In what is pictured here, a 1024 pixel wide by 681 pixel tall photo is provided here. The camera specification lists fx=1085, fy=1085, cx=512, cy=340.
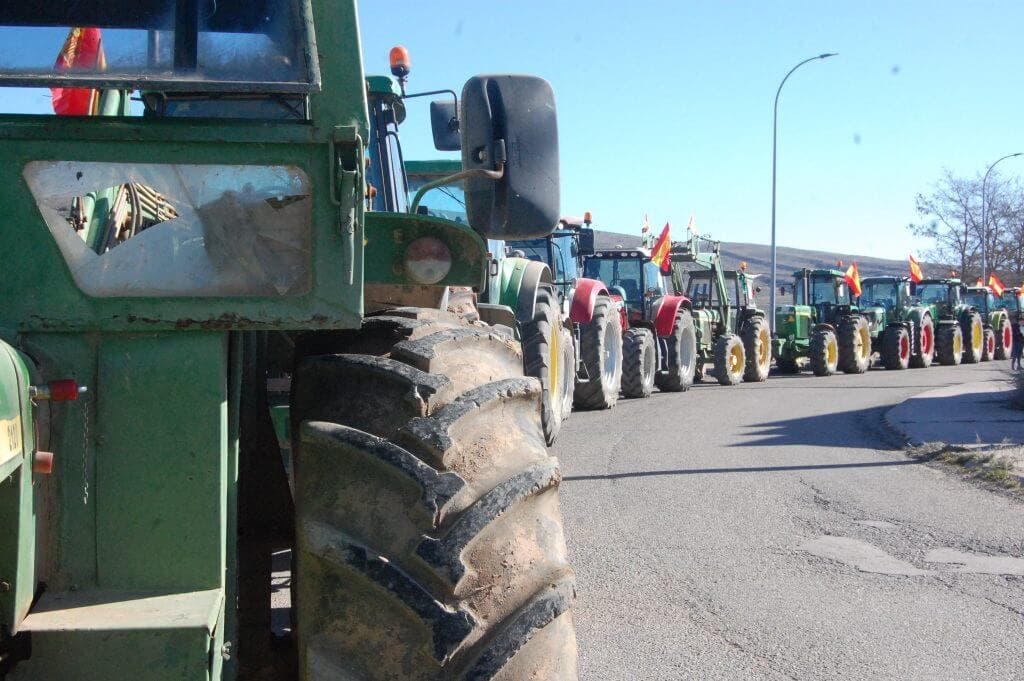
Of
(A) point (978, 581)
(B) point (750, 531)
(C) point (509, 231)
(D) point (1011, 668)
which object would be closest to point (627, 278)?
(B) point (750, 531)

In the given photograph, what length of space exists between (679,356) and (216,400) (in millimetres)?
17607

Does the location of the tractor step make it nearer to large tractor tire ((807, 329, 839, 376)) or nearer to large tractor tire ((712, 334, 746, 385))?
large tractor tire ((712, 334, 746, 385))

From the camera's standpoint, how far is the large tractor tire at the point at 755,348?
899 inches

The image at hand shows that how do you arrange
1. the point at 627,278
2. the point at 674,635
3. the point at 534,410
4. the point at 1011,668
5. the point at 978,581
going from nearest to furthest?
the point at 534,410 < the point at 1011,668 < the point at 674,635 < the point at 978,581 < the point at 627,278

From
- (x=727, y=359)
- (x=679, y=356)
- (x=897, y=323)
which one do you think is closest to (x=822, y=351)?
(x=727, y=359)

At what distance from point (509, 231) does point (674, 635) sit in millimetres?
2874

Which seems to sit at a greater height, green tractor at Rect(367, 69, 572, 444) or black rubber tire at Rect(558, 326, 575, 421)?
green tractor at Rect(367, 69, 572, 444)

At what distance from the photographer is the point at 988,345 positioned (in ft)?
118

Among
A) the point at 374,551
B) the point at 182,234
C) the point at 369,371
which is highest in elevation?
the point at 182,234

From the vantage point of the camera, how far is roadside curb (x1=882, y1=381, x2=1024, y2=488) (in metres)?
9.68

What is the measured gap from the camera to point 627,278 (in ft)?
64.2

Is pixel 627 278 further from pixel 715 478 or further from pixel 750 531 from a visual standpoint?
pixel 750 531

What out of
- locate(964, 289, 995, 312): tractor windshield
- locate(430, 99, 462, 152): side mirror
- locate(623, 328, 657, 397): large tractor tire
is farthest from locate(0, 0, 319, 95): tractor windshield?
locate(964, 289, 995, 312): tractor windshield

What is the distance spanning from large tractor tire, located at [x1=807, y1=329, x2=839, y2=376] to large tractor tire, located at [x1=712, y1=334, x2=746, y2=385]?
12.5 feet
